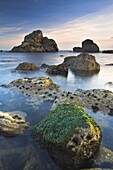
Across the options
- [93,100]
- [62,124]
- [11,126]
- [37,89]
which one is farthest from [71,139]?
[37,89]

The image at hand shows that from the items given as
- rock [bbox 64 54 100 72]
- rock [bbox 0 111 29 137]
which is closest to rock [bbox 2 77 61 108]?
rock [bbox 0 111 29 137]

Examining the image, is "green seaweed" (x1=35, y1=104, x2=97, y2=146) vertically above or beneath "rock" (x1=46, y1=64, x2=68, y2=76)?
above

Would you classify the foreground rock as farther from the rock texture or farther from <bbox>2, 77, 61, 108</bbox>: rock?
the rock texture

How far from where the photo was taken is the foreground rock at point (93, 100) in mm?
18922

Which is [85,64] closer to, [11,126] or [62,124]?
[11,126]

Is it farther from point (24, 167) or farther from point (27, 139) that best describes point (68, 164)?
point (27, 139)

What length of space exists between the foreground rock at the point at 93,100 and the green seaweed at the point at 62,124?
5.64 m

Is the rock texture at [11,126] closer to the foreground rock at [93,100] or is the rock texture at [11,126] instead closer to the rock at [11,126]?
the rock at [11,126]

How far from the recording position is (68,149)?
10.7 m

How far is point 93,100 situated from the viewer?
20.4 m

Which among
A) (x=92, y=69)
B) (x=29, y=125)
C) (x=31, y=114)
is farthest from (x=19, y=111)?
(x=92, y=69)

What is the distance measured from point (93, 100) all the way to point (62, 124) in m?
8.88

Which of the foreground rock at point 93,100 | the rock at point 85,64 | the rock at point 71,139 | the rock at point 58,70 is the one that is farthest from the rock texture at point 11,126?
the rock at point 85,64

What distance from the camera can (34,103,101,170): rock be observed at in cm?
1078
